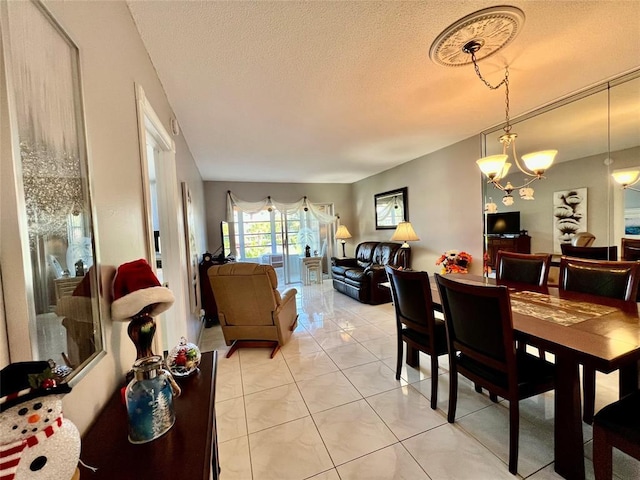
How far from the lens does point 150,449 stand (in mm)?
Result: 722

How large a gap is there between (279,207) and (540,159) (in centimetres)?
516

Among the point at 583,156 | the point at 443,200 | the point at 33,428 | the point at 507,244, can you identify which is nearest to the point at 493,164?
the point at 583,156

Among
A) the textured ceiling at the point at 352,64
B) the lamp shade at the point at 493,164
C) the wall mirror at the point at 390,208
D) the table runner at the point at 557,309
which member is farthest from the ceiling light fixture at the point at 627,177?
the wall mirror at the point at 390,208

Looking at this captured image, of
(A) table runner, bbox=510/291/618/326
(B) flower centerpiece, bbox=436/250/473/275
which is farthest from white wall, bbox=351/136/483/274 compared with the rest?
(A) table runner, bbox=510/291/618/326

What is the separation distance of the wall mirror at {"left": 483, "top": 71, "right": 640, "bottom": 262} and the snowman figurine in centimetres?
379

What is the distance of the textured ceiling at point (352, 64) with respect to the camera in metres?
1.46

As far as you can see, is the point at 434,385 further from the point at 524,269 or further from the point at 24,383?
the point at 24,383

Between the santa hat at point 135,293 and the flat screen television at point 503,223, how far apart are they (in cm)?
369

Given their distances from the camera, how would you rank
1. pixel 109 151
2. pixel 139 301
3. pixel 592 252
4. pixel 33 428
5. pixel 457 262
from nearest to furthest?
pixel 33 428 < pixel 139 301 < pixel 109 151 < pixel 592 252 < pixel 457 262

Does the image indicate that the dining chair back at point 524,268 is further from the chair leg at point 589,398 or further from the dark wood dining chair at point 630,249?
the chair leg at point 589,398

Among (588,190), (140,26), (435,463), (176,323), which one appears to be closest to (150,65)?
(140,26)

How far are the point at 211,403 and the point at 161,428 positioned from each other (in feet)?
0.65

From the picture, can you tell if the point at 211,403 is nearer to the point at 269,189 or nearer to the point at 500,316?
the point at 500,316

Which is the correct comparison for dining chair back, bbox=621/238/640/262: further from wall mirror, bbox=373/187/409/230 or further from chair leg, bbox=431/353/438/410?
wall mirror, bbox=373/187/409/230
